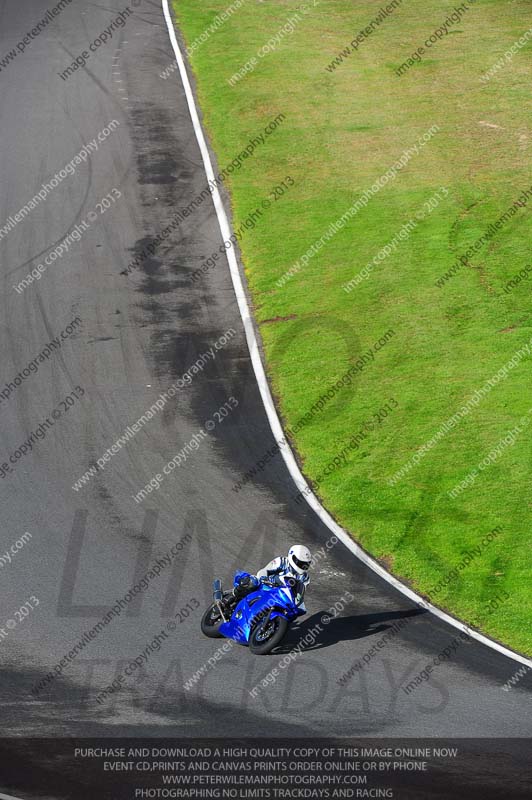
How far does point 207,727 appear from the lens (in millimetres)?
11867

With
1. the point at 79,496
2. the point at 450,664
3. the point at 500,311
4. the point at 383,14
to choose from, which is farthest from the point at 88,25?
the point at 450,664

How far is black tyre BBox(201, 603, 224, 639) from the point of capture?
1348 centimetres

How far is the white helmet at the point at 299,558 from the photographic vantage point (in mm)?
12750

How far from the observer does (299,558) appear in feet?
41.9

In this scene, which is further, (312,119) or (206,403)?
(312,119)

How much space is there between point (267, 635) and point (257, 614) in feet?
1.04

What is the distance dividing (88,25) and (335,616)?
3167cm

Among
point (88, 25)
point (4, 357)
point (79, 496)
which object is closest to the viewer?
point (79, 496)

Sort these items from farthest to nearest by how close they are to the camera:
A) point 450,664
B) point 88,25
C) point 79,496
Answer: point 88,25 → point 79,496 → point 450,664

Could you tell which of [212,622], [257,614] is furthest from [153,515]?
[257,614]

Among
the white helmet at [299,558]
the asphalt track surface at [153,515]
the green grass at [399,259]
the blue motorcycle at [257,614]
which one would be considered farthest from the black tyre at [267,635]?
the green grass at [399,259]

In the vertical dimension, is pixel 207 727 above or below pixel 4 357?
below

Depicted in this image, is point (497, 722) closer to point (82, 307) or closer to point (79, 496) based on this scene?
point (79, 496)

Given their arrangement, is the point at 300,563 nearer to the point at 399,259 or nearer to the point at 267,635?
the point at 267,635
